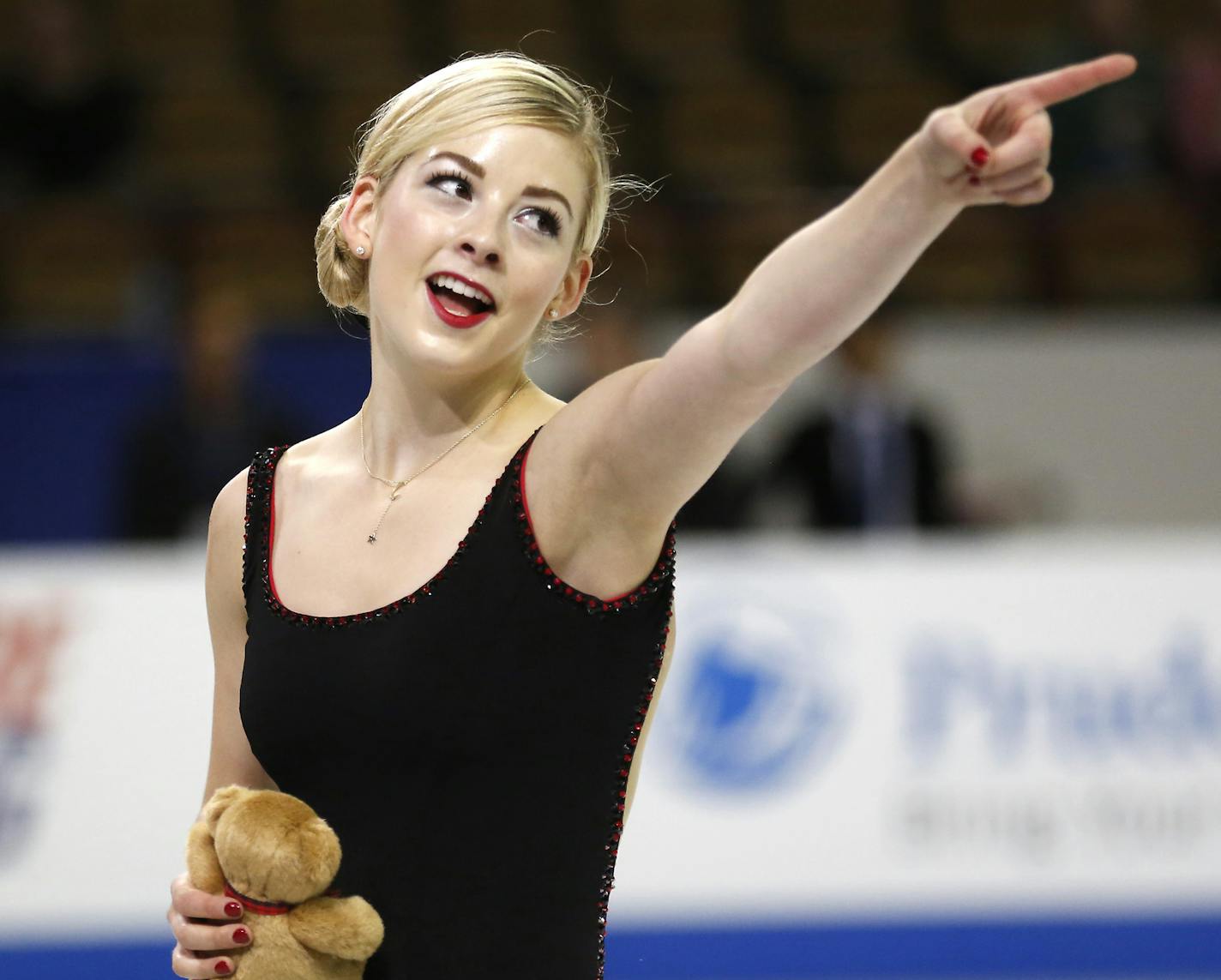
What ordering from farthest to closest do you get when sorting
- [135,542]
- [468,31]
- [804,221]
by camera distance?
[468,31] < [804,221] < [135,542]

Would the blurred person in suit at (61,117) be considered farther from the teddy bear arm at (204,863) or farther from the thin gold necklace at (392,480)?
the teddy bear arm at (204,863)

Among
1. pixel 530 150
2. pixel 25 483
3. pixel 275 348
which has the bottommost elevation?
pixel 530 150

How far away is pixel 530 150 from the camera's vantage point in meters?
1.78

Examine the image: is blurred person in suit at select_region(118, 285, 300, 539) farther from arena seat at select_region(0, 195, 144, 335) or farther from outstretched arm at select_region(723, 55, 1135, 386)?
outstretched arm at select_region(723, 55, 1135, 386)

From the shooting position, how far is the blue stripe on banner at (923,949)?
490 cm

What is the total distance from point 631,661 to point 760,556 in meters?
3.37

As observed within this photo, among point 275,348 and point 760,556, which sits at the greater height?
point 275,348

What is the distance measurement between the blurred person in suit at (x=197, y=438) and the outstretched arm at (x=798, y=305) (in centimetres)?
378

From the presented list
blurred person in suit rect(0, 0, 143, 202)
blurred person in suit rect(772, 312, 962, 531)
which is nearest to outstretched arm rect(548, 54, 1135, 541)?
blurred person in suit rect(772, 312, 962, 531)

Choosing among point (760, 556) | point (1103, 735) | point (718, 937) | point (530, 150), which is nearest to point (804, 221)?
point (760, 556)

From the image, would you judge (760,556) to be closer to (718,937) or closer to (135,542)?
(718,937)

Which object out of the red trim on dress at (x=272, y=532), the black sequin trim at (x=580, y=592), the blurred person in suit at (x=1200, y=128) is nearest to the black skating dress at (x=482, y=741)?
the black sequin trim at (x=580, y=592)

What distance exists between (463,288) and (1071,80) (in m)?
0.68

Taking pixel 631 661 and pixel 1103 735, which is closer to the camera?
pixel 631 661
